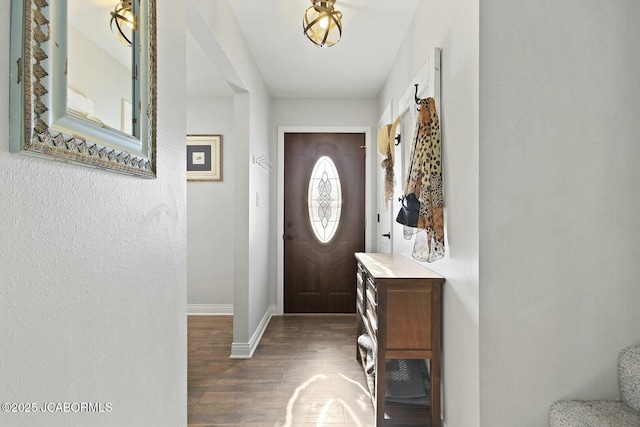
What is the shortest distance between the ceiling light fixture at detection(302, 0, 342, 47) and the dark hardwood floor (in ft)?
7.03

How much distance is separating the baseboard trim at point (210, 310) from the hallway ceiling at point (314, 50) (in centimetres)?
252

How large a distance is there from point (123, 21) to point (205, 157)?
11.6ft

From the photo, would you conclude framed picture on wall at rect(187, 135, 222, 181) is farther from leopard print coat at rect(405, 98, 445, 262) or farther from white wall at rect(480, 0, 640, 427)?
white wall at rect(480, 0, 640, 427)

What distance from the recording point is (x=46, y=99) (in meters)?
0.82

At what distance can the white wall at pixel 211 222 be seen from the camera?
4.59 meters

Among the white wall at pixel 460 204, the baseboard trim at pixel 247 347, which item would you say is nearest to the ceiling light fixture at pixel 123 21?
the white wall at pixel 460 204

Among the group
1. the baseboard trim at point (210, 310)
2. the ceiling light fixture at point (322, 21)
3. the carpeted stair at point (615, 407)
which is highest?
the ceiling light fixture at point (322, 21)

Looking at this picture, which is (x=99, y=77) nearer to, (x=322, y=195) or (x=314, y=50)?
(x=314, y=50)

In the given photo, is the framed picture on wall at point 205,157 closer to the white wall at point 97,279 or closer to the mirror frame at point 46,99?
the white wall at point 97,279

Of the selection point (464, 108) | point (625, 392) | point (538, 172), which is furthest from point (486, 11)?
point (625, 392)

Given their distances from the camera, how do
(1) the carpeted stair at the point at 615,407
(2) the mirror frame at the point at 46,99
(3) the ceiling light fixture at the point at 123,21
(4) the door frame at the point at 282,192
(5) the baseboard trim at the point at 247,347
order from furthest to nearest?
(4) the door frame at the point at 282,192
(5) the baseboard trim at the point at 247,347
(1) the carpeted stair at the point at 615,407
(3) the ceiling light fixture at the point at 123,21
(2) the mirror frame at the point at 46,99

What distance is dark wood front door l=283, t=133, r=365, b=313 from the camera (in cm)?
460

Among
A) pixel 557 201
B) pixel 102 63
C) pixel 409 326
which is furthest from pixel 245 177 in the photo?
pixel 557 201

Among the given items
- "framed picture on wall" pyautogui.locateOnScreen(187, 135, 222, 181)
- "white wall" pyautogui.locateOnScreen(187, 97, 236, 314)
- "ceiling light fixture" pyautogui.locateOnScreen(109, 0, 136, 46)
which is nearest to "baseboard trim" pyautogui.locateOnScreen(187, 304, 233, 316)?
"white wall" pyautogui.locateOnScreen(187, 97, 236, 314)
